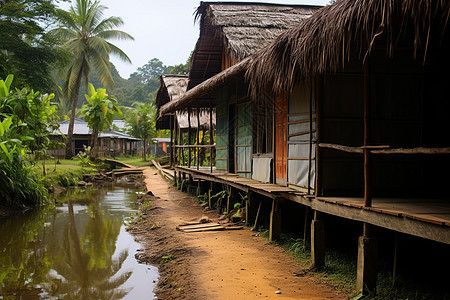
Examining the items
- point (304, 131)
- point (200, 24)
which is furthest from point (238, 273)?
point (200, 24)

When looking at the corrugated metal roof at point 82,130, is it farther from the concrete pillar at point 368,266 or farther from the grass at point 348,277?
the concrete pillar at point 368,266

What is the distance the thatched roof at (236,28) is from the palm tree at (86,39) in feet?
55.8

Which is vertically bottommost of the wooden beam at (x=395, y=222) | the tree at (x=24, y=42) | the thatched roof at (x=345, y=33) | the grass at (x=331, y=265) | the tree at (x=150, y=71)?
the grass at (x=331, y=265)

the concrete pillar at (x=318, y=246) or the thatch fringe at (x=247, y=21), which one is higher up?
the thatch fringe at (x=247, y=21)

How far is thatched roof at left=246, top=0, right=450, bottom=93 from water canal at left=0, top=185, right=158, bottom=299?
3484mm

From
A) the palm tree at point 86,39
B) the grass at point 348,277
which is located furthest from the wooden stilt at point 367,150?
the palm tree at point 86,39

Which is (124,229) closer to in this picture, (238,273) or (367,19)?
(238,273)

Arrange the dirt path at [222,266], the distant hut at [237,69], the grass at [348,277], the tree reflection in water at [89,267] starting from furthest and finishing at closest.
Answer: the distant hut at [237,69] → the tree reflection in water at [89,267] → the dirt path at [222,266] → the grass at [348,277]

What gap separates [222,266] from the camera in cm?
580

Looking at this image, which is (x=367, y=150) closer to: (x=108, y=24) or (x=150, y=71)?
(x=108, y=24)

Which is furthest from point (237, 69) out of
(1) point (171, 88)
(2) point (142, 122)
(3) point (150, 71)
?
(3) point (150, 71)

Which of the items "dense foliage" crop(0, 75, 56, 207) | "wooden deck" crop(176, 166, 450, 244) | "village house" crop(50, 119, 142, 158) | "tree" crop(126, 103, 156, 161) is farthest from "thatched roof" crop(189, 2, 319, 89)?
"village house" crop(50, 119, 142, 158)

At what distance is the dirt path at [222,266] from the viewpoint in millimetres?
4836

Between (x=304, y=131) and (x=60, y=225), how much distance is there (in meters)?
6.98
